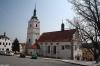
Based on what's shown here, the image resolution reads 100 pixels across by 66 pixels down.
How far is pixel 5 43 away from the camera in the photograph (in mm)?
89062

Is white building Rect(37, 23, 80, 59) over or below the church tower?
below

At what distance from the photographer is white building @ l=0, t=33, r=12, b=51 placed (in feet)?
288

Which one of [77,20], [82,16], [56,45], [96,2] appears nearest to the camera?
[96,2]

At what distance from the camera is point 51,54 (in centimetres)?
5797

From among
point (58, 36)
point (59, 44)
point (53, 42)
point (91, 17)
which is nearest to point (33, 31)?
point (53, 42)

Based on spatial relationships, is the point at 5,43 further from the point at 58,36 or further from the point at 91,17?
the point at 91,17

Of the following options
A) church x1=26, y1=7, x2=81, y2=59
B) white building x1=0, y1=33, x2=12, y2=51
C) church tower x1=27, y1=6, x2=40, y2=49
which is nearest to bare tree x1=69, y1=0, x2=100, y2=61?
church x1=26, y1=7, x2=81, y2=59

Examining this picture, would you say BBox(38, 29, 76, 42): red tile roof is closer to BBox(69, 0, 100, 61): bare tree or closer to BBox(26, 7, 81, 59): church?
BBox(26, 7, 81, 59): church

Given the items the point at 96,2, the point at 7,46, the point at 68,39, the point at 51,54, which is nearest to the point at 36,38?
the point at 51,54

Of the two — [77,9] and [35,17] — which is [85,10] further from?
[35,17]

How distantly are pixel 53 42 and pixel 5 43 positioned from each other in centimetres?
3895

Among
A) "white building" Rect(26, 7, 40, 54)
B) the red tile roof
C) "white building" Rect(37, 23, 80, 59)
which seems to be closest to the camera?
"white building" Rect(37, 23, 80, 59)

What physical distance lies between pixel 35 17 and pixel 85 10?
45.0 meters

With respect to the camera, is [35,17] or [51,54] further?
[35,17]
